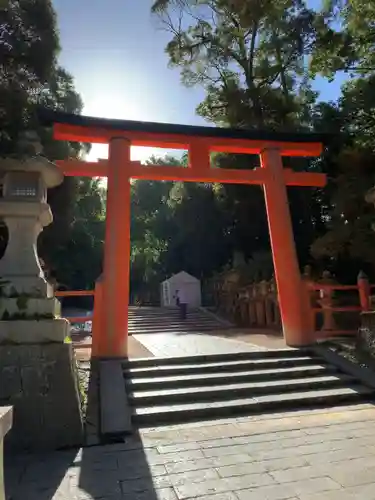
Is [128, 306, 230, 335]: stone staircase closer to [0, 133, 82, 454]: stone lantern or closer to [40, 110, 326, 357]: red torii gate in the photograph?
[40, 110, 326, 357]: red torii gate

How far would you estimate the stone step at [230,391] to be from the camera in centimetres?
483

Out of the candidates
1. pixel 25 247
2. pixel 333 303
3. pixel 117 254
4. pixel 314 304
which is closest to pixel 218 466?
pixel 25 247

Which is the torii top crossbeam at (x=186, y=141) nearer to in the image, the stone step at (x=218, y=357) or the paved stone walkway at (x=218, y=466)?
the stone step at (x=218, y=357)

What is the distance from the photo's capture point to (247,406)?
4723 mm

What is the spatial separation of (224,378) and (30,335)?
2.78 m

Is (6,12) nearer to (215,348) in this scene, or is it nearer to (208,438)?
(215,348)

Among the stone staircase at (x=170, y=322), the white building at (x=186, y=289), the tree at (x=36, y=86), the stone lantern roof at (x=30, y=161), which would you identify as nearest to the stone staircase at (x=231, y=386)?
the stone lantern roof at (x=30, y=161)

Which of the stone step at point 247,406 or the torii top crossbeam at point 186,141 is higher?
the torii top crossbeam at point 186,141

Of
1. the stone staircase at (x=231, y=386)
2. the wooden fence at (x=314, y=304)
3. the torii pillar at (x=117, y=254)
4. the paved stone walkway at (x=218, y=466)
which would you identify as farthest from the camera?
the wooden fence at (x=314, y=304)

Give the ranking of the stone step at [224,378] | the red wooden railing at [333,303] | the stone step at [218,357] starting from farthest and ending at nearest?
the red wooden railing at [333,303]
the stone step at [218,357]
the stone step at [224,378]

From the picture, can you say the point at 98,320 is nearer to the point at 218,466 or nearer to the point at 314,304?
the point at 218,466

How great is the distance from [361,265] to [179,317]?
7827 mm

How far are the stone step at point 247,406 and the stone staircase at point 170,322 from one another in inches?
324

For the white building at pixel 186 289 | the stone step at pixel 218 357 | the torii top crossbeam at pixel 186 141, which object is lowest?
the stone step at pixel 218 357
